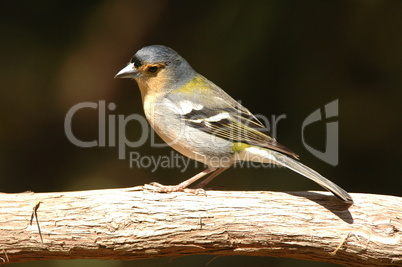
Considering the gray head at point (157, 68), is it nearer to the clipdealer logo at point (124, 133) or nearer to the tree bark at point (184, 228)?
the tree bark at point (184, 228)

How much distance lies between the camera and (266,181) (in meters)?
5.45

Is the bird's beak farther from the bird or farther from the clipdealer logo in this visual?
the clipdealer logo

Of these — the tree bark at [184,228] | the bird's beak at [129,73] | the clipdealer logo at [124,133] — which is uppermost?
the bird's beak at [129,73]

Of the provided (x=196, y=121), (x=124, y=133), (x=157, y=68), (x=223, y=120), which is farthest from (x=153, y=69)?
(x=124, y=133)

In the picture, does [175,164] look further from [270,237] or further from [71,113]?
[270,237]

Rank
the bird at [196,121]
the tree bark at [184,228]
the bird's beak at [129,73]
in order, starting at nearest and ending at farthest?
the tree bark at [184,228] → the bird at [196,121] → the bird's beak at [129,73]

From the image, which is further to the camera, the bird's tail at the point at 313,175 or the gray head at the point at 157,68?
the gray head at the point at 157,68

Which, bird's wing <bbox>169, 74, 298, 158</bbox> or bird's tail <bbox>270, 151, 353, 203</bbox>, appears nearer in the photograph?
bird's tail <bbox>270, 151, 353, 203</bbox>

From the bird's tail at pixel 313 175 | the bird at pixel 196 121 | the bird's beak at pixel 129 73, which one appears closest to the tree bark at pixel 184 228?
the bird's tail at pixel 313 175

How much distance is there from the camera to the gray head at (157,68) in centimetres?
419

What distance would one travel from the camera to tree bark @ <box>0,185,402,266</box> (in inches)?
135

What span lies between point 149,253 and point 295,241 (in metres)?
0.95

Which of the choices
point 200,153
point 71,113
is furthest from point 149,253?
point 71,113

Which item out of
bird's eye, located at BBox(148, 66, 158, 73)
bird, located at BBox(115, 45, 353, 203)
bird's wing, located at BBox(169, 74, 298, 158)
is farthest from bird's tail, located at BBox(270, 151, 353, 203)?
bird's eye, located at BBox(148, 66, 158, 73)
